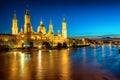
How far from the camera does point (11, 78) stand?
70.8 feet

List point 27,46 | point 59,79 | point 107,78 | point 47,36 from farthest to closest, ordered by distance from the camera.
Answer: point 47,36, point 27,46, point 107,78, point 59,79

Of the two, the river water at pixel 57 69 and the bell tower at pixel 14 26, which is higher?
the bell tower at pixel 14 26

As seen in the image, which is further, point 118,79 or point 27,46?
point 27,46

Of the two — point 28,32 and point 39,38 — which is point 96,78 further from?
point 39,38

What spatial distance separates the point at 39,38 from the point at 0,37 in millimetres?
37126

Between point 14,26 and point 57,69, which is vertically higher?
point 14,26

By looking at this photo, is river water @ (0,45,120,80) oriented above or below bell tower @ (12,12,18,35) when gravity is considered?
below

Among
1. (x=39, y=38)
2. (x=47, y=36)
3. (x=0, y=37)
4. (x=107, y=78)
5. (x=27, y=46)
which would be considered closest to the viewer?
(x=107, y=78)

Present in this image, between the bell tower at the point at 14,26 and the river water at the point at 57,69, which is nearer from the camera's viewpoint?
the river water at the point at 57,69

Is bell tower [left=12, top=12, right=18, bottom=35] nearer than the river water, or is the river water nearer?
the river water

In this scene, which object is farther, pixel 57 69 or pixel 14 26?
pixel 14 26

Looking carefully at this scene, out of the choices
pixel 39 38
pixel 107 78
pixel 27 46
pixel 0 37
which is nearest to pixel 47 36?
pixel 39 38

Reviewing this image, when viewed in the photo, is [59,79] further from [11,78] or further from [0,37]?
[0,37]

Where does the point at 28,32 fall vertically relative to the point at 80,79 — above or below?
above
